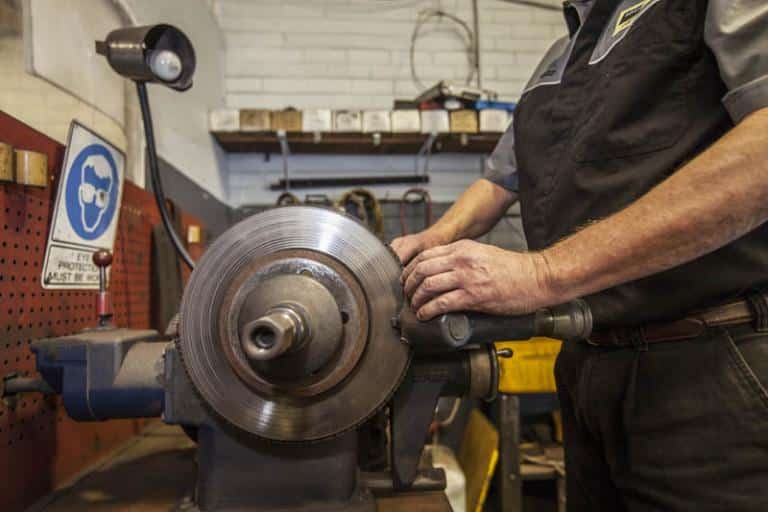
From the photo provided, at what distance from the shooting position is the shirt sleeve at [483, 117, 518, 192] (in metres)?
1.07

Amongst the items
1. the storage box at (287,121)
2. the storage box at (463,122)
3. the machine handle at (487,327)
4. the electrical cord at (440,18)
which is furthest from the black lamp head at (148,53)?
the electrical cord at (440,18)

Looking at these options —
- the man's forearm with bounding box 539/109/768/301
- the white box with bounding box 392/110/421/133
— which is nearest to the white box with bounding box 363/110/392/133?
the white box with bounding box 392/110/421/133

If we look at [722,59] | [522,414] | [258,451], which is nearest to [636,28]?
[722,59]

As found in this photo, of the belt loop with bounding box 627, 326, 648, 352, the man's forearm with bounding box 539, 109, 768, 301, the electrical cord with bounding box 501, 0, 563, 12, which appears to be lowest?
the belt loop with bounding box 627, 326, 648, 352

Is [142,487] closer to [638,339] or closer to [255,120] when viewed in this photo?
[638,339]

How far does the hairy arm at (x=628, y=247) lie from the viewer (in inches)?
19.7

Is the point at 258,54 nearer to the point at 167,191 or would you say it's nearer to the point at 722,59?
the point at 167,191

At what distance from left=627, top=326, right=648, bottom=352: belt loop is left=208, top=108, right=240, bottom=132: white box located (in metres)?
1.98

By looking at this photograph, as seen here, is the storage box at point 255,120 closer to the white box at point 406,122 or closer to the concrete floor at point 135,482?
the white box at point 406,122

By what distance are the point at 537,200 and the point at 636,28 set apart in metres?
0.30

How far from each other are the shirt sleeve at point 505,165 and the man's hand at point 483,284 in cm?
56

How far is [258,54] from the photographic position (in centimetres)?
256

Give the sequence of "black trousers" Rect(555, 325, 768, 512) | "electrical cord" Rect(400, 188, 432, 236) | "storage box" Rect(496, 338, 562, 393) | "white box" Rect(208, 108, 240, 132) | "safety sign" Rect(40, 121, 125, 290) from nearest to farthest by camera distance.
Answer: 1. "black trousers" Rect(555, 325, 768, 512)
2. "safety sign" Rect(40, 121, 125, 290)
3. "storage box" Rect(496, 338, 562, 393)
4. "white box" Rect(208, 108, 240, 132)
5. "electrical cord" Rect(400, 188, 432, 236)

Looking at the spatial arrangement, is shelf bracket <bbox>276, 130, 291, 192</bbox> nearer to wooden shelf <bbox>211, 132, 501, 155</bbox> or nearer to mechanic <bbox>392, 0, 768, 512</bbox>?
wooden shelf <bbox>211, 132, 501, 155</bbox>
